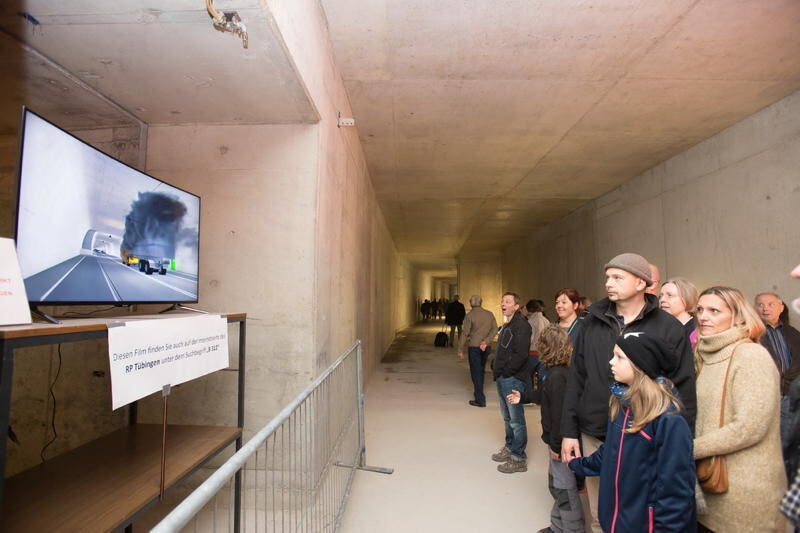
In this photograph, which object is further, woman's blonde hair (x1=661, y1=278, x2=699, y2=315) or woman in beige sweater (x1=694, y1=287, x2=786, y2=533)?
Answer: woman's blonde hair (x1=661, y1=278, x2=699, y2=315)

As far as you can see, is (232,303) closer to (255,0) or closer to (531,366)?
(255,0)

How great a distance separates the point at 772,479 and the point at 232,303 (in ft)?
11.4

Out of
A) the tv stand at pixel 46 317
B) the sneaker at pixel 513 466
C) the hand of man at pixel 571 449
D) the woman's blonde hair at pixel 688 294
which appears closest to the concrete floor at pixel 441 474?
the sneaker at pixel 513 466

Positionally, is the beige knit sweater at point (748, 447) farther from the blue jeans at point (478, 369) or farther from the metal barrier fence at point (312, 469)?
the blue jeans at point (478, 369)

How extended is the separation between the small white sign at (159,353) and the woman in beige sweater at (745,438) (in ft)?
7.94

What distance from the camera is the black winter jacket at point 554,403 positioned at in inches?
108

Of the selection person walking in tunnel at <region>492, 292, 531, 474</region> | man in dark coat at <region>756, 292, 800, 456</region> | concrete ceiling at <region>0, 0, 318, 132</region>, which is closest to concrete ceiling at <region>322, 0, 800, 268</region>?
concrete ceiling at <region>0, 0, 318, 132</region>

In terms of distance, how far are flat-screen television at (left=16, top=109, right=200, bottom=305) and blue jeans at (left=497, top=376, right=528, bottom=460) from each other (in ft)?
10.0

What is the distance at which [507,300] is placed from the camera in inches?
180

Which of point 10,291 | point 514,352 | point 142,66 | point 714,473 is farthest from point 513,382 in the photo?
point 142,66

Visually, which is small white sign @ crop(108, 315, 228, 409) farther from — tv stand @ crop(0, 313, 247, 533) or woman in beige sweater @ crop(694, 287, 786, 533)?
woman in beige sweater @ crop(694, 287, 786, 533)

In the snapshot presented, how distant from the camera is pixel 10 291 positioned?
137 centimetres

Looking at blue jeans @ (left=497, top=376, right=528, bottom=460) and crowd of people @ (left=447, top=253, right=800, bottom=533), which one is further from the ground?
crowd of people @ (left=447, top=253, right=800, bottom=533)

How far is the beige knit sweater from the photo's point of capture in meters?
1.70
